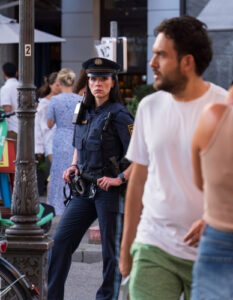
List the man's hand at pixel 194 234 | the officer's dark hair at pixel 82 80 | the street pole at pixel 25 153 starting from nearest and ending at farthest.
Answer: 1. the man's hand at pixel 194 234
2. the street pole at pixel 25 153
3. the officer's dark hair at pixel 82 80

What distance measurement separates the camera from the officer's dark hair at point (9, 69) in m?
13.6

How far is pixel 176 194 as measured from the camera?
4.08m

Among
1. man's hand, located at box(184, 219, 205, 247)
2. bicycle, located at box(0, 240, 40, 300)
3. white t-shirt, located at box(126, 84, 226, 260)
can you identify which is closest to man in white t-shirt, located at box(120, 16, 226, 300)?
white t-shirt, located at box(126, 84, 226, 260)

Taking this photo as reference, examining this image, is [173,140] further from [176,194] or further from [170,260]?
[170,260]

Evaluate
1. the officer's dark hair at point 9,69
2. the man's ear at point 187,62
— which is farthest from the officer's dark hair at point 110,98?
the officer's dark hair at point 9,69

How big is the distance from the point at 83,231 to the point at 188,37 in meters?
2.70

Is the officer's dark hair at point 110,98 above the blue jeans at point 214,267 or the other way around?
above

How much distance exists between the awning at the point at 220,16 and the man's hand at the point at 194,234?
1174cm

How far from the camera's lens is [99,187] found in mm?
6496

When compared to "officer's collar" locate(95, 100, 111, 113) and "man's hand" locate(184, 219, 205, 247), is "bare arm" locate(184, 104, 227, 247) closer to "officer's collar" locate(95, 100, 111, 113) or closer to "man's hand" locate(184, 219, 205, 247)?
"man's hand" locate(184, 219, 205, 247)

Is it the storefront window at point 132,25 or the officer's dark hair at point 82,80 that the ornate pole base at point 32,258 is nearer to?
the officer's dark hair at point 82,80

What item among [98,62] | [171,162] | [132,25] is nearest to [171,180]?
[171,162]

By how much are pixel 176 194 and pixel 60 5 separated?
623 inches

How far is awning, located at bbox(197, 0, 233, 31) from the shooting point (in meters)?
15.4
